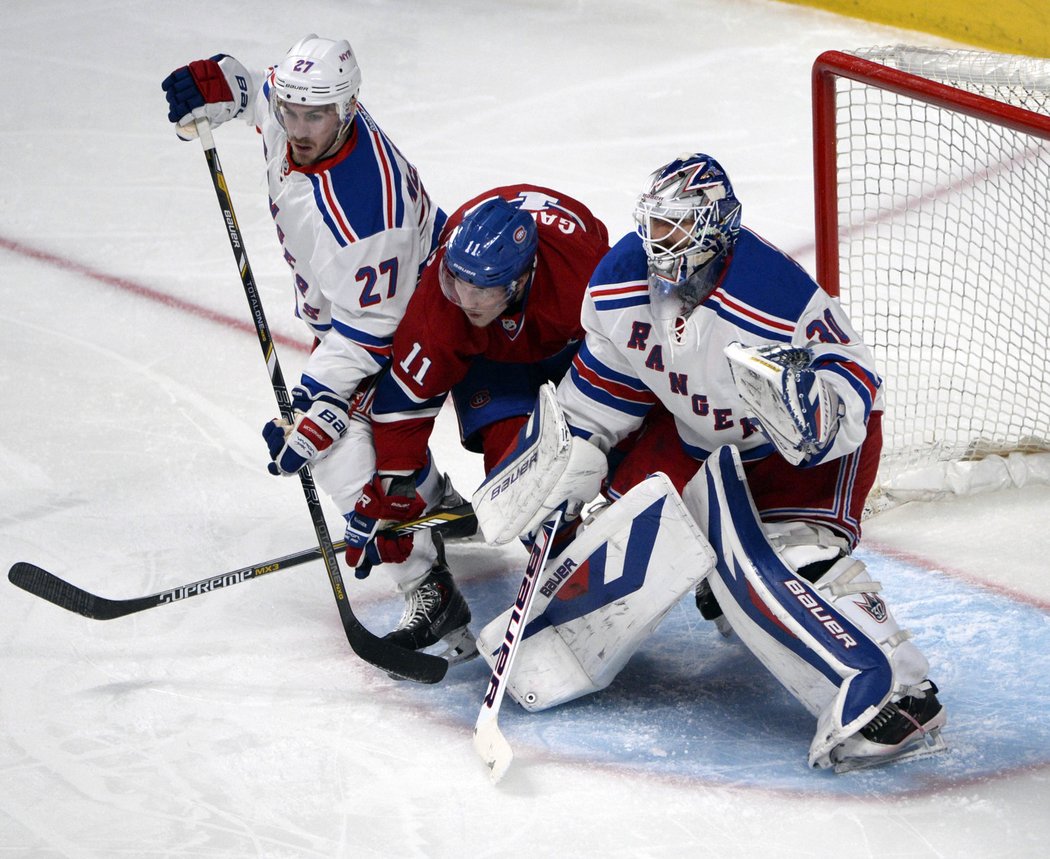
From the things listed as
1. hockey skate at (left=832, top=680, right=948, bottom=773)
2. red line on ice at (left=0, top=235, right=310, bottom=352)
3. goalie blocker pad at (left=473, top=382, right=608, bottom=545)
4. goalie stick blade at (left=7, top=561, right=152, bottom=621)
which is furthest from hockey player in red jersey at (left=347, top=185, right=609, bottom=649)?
red line on ice at (left=0, top=235, right=310, bottom=352)

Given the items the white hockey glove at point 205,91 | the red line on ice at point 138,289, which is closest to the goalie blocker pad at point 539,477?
the white hockey glove at point 205,91

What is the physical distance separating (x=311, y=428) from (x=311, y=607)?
495mm

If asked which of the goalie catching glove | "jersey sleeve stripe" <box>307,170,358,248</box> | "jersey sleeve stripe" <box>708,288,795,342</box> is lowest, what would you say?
the goalie catching glove

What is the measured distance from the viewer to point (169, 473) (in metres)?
3.53

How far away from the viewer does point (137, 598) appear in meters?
2.95

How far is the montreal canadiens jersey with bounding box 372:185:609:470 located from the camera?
2.71m

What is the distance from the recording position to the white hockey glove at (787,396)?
6.78ft

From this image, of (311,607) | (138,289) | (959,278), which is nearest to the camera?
(311,607)

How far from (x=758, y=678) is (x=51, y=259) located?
2.85 metres

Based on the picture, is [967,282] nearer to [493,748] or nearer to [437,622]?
[437,622]

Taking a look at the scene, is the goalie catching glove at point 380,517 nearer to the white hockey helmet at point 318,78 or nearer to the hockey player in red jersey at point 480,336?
the hockey player in red jersey at point 480,336

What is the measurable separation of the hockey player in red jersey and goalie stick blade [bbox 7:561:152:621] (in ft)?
1.56

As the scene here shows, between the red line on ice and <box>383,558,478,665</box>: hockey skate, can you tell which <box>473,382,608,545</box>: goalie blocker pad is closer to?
<box>383,558,478,665</box>: hockey skate

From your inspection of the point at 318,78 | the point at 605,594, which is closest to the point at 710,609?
the point at 605,594
